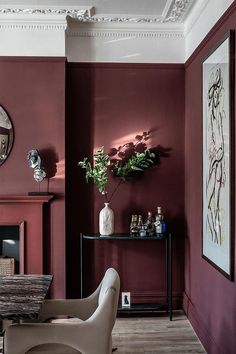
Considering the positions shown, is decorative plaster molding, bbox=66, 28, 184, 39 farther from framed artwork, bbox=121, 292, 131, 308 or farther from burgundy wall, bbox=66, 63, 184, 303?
framed artwork, bbox=121, 292, 131, 308

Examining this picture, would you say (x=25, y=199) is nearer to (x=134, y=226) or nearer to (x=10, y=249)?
(x=10, y=249)

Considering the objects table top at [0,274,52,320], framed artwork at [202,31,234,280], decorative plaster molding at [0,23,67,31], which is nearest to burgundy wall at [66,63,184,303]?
decorative plaster molding at [0,23,67,31]

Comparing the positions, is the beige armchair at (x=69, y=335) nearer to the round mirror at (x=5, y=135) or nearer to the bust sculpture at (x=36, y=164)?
the bust sculpture at (x=36, y=164)

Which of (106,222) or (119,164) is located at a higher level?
(119,164)

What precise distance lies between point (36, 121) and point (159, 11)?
145 cm

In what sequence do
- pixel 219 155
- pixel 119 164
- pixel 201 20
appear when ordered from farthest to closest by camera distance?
pixel 119 164 → pixel 201 20 → pixel 219 155

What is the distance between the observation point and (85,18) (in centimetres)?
414

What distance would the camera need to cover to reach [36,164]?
3.99 meters

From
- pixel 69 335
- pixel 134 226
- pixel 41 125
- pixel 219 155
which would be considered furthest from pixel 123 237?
pixel 69 335

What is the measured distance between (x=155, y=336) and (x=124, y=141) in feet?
5.79

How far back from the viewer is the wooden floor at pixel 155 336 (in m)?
3.42

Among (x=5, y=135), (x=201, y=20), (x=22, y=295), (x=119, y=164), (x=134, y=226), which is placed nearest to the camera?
(x=22, y=295)

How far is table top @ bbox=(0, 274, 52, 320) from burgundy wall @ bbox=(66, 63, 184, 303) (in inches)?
60.5

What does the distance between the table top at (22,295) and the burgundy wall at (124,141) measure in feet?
5.04
